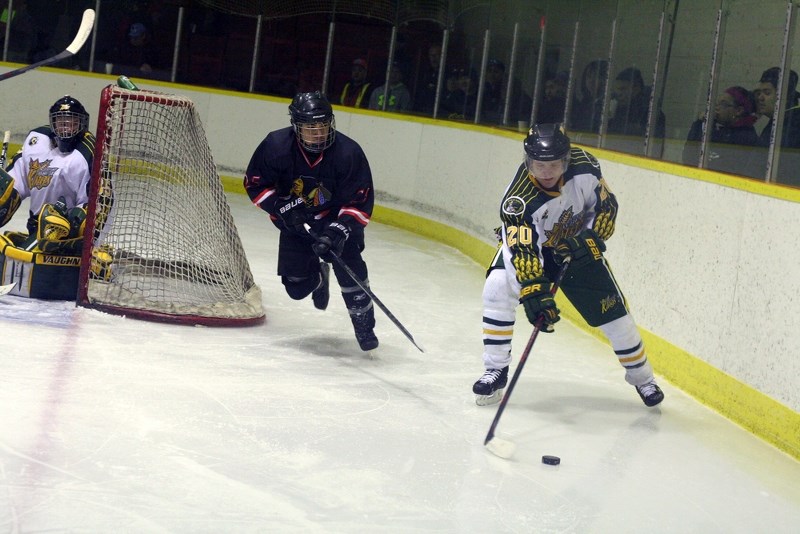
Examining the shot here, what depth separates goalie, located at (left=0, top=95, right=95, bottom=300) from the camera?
4.34 meters

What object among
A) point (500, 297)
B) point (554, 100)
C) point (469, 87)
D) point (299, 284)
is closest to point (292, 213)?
point (299, 284)

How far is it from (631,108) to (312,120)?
2015 millimetres

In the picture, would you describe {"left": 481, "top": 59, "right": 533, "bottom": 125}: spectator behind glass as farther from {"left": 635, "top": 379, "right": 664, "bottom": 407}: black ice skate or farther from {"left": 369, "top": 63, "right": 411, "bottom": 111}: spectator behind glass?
{"left": 635, "top": 379, "right": 664, "bottom": 407}: black ice skate

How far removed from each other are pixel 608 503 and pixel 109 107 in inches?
101

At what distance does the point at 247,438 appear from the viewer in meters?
3.02

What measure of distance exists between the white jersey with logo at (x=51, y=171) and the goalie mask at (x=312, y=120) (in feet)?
3.87

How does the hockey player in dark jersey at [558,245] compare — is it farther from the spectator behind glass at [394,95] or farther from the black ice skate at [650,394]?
the spectator behind glass at [394,95]

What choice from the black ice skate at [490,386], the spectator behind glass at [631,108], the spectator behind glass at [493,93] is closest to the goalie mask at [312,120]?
the black ice skate at [490,386]

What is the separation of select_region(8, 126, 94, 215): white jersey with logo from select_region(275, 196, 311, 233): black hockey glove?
105 centimetres

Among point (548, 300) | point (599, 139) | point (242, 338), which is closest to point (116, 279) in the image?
point (242, 338)

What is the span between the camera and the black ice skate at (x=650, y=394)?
3.73 m

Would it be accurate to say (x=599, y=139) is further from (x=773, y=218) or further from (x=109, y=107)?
(x=109, y=107)

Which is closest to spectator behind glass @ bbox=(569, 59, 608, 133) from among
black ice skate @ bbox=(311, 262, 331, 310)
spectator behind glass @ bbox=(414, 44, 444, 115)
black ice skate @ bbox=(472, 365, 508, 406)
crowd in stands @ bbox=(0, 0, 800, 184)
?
crowd in stands @ bbox=(0, 0, 800, 184)

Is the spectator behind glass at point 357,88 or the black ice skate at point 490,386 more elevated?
the spectator behind glass at point 357,88
